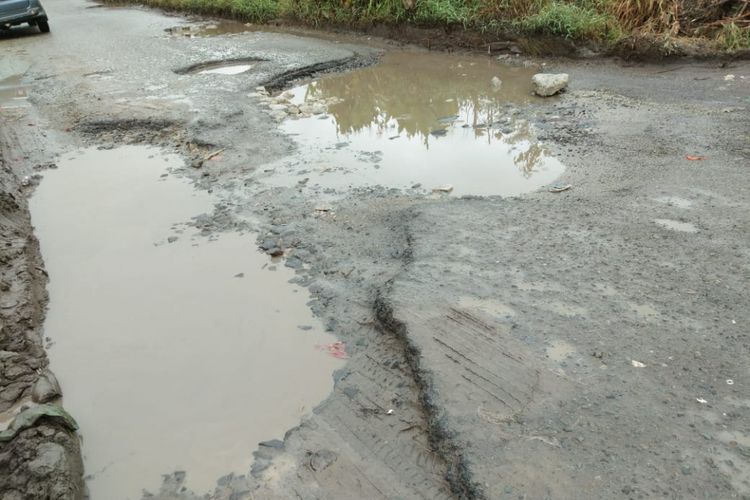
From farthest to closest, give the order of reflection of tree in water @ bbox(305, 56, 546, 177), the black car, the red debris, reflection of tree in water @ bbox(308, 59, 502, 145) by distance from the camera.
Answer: the black car → reflection of tree in water @ bbox(308, 59, 502, 145) → reflection of tree in water @ bbox(305, 56, 546, 177) → the red debris

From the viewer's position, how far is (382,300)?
10.0 feet

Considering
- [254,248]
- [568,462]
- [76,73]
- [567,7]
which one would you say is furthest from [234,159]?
[567,7]

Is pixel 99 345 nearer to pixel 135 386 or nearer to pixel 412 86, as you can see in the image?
pixel 135 386

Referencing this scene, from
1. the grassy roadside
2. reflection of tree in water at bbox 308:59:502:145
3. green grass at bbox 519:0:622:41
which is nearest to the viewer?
reflection of tree in water at bbox 308:59:502:145

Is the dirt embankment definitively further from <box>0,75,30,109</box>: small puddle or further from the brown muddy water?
<box>0,75,30,109</box>: small puddle

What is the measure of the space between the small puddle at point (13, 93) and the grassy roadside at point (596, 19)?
17.7 feet

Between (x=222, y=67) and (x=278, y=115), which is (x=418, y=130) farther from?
(x=222, y=67)

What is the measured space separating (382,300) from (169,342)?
119cm

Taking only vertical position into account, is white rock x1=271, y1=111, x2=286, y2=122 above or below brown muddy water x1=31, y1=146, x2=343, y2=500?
above

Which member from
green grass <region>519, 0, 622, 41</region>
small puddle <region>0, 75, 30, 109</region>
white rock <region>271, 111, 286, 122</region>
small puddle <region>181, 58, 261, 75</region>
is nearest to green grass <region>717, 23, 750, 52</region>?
green grass <region>519, 0, 622, 41</region>

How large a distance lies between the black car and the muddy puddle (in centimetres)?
749

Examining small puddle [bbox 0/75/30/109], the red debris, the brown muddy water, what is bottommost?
the brown muddy water

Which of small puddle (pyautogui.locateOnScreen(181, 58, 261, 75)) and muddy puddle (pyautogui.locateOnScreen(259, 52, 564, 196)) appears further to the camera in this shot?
small puddle (pyautogui.locateOnScreen(181, 58, 261, 75))

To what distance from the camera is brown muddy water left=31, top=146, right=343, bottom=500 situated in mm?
2484
